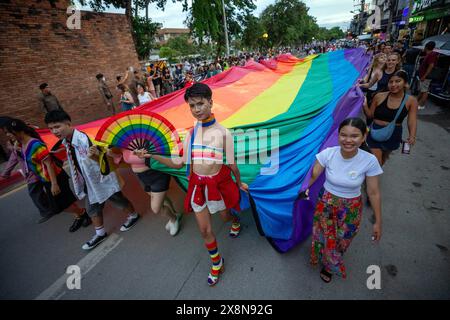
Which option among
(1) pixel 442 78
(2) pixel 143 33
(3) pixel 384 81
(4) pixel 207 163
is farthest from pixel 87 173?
(2) pixel 143 33

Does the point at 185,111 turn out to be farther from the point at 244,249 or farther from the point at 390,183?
the point at 390,183

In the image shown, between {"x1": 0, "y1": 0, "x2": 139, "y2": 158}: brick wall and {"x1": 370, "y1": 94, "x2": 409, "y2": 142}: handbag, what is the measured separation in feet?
28.0

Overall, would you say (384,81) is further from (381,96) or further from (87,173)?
(87,173)

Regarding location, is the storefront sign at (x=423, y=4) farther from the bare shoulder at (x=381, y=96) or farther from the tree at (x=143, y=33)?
the bare shoulder at (x=381, y=96)

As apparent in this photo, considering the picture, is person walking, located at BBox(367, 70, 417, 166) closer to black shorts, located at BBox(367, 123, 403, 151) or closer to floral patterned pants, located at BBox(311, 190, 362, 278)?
black shorts, located at BBox(367, 123, 403, 151)

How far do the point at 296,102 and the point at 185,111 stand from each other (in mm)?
2039

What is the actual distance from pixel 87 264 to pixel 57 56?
7.56 metres

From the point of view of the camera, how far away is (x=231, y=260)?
8.25 feet

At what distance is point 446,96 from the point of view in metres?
6.36

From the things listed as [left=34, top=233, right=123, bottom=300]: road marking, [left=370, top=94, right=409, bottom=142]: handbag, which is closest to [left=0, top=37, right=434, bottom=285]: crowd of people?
[left=370, top=94, right=409, bottom=142]: handbag

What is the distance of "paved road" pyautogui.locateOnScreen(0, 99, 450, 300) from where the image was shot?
84.0 inches
